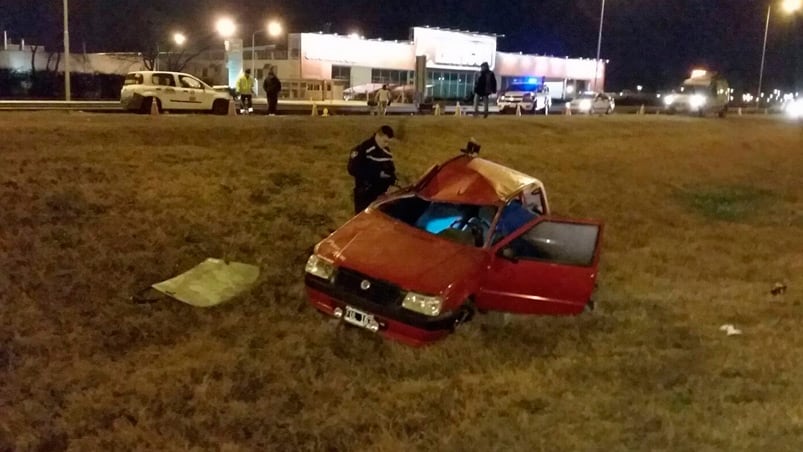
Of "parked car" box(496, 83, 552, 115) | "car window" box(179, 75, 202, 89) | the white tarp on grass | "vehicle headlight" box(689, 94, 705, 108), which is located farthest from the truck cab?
the white tarp on grass

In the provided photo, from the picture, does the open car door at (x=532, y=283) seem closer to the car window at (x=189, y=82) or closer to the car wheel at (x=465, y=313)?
the car wheel at (x=465, y=313)

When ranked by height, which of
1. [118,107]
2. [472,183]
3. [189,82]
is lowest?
[118,107]

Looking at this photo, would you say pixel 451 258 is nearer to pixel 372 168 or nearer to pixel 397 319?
pixel 397 319

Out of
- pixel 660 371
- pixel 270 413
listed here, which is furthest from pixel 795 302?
pixel 270 413

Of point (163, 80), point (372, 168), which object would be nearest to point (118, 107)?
point (163, 80)

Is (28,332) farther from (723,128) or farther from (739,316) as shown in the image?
(723,128)

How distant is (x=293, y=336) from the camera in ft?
23.3

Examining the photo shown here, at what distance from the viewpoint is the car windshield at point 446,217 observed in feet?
23.8

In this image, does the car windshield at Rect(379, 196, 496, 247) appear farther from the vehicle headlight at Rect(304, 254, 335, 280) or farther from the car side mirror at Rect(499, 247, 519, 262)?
the vehicle headlight at Rect(304, 254, 335, 280)

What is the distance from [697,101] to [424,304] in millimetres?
34202

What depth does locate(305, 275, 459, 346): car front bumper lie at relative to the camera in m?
6.32

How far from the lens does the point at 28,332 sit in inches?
267

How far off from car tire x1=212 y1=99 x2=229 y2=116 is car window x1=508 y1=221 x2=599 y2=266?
16152 mm

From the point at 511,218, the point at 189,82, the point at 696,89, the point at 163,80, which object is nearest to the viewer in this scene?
the point at 511,218
